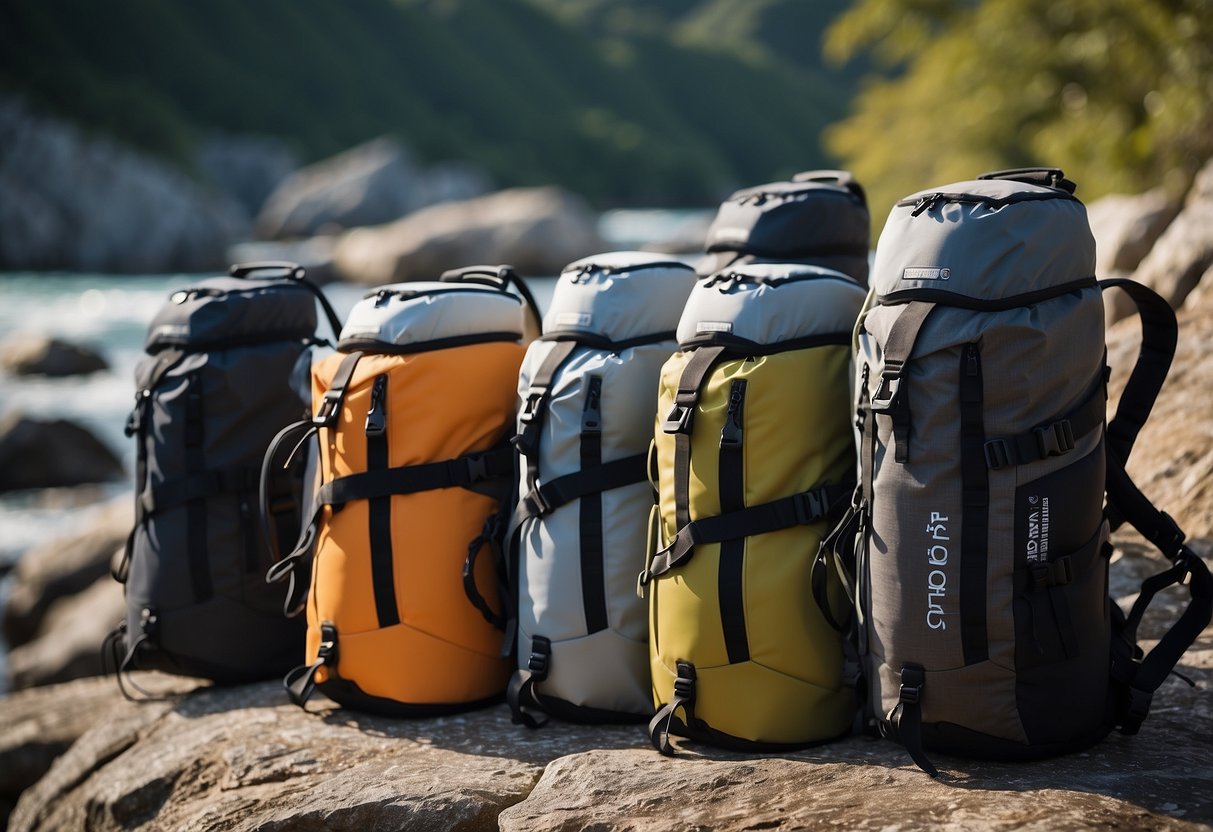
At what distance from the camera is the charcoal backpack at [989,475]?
7.76 ft

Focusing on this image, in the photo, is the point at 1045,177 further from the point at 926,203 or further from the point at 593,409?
the point at 593,409

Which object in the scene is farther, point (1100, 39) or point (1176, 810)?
point (1100, 39)

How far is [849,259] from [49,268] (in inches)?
1672

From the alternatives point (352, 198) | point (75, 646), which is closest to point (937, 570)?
point (75, 646)

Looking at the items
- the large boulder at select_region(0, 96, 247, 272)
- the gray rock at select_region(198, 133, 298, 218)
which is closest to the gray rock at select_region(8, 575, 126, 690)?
the large boulder at select_region(0, 96, 247, 272)

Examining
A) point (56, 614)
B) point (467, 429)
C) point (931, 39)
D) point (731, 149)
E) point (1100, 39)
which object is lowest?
point (56, 614)

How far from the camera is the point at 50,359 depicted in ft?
56.6

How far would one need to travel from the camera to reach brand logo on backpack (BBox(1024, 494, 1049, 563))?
2391mm

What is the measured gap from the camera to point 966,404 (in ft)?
7.77

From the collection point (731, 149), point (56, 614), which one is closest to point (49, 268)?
point (56, 614)

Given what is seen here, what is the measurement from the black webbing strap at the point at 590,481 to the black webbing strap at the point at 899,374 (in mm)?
773

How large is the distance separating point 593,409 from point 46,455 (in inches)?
414

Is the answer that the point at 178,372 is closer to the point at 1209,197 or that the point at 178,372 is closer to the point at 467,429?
the point at 467,429

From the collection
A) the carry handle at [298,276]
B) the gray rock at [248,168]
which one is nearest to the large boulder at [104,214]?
the gray rock at [248,168]
